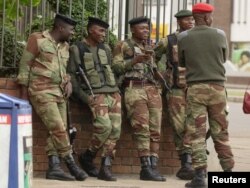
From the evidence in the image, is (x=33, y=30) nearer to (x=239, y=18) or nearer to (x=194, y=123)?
(x=194, y=123)

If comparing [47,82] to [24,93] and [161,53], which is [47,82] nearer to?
[24,93]

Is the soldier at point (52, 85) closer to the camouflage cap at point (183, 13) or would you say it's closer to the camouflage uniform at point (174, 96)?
the camouflage uniform at point (174, 96)

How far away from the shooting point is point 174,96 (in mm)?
8883

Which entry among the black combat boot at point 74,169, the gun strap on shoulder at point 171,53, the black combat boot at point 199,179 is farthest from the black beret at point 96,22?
the black combat boot at point 199,179

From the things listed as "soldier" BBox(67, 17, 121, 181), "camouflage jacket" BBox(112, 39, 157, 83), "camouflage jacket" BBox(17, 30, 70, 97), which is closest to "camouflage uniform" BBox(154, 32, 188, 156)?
"camouflage jacket" BBox(112, 39, 157, 83)

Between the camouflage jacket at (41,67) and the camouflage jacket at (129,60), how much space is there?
2.54 ft

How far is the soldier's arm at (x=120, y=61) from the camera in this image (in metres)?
8.54

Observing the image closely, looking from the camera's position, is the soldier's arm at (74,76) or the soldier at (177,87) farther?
the soldier at (177,87)

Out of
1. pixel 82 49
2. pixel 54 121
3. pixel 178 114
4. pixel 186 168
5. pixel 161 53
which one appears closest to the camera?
pixel 54 121

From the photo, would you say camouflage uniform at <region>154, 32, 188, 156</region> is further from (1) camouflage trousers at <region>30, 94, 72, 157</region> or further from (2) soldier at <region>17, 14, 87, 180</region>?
(1) camouflage trousers at <region>30, 94, 72, 157</region>

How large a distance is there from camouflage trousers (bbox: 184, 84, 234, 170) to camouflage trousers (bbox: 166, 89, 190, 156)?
111cm

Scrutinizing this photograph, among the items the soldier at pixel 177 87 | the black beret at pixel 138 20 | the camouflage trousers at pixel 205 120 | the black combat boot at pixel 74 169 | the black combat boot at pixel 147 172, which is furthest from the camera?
→ the soldier at pixel 177 87

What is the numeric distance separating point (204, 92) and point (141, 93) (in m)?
1.15

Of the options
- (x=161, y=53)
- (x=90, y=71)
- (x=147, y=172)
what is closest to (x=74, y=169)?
(x=147, y=172)
